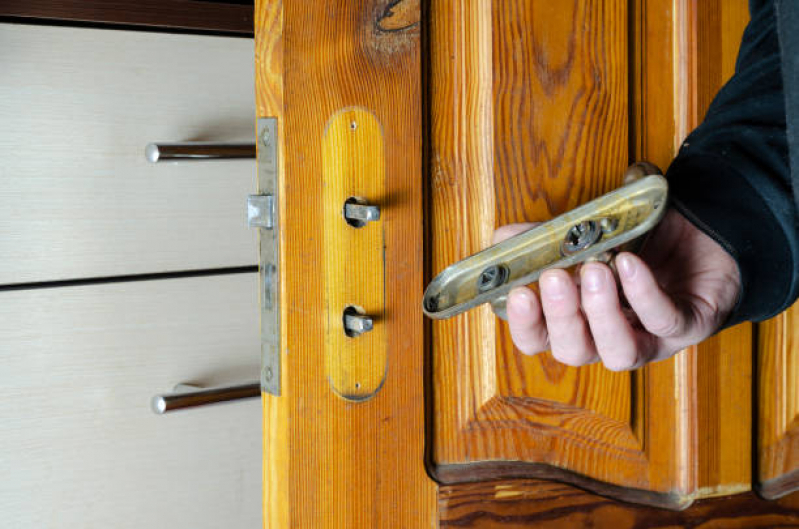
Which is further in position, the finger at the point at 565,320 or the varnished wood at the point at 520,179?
the varnished wood at the point at 520,179

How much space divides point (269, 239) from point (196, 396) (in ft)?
0.78

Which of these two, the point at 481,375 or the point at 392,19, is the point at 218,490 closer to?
the point at 481,375

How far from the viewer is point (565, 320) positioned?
0.46 metres

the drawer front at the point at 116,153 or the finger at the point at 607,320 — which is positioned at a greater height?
the drawer front at the point at 116,153

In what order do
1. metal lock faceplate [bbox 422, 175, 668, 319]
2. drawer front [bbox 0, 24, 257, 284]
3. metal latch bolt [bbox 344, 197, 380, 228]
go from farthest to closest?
drawer front [bbox 0, 24, 257, 284], metal latch bolt [bbox 344, 197, 380, 228], metal lock faceplate [bbox 422, 175, 668, 319]

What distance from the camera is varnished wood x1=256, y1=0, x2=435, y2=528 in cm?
50

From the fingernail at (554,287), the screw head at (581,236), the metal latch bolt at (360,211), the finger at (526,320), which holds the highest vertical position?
the metal latch bolt at (360,211)

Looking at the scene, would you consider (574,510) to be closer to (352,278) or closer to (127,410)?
(352,278)

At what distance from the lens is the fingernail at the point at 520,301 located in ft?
1.50

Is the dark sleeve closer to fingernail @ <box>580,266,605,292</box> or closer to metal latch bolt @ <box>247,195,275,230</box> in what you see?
fingernail @ <box>580,266,605,292</box>

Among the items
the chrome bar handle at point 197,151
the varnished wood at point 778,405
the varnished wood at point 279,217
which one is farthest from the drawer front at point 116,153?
the varnished wood at point 778,405

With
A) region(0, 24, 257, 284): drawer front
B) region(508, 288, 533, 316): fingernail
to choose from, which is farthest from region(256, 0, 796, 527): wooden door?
→ region(0, 24, 257, 284): drawer front

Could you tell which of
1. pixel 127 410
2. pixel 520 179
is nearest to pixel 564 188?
pixel 520 179

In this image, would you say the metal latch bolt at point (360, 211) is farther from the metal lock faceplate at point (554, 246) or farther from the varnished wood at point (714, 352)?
the varnished wood at point (714, 352)
